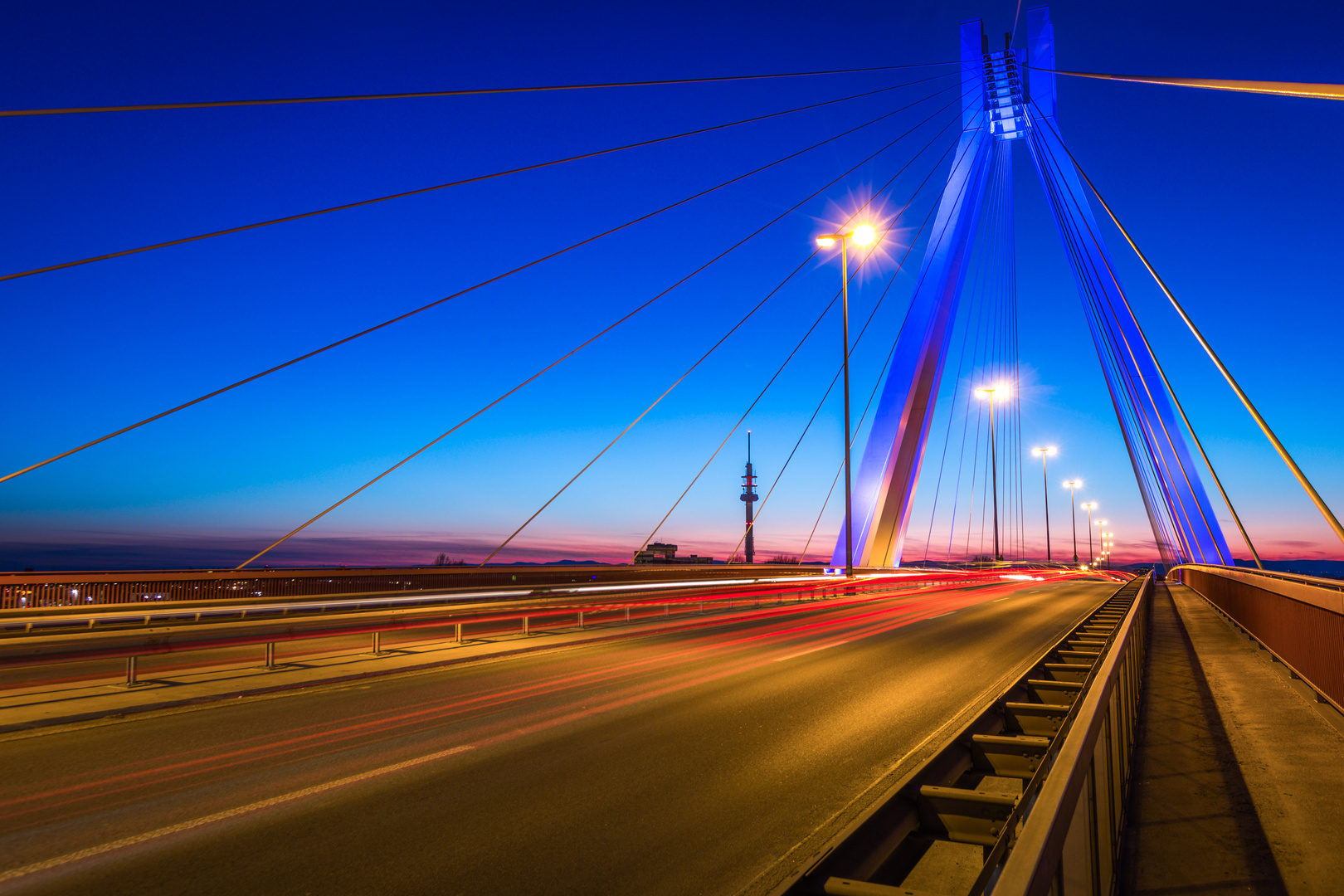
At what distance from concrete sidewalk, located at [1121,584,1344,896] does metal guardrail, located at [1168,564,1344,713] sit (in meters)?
0.38

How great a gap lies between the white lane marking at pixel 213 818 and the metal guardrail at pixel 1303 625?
27.5 ft

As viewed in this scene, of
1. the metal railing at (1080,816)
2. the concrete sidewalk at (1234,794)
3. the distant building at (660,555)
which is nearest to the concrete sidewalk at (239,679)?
the metal railing at (1080,816)

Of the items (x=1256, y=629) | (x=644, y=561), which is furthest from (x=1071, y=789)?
(x=644, y=561)

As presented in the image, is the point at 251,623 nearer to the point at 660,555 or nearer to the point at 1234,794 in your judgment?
the point at 1234,794

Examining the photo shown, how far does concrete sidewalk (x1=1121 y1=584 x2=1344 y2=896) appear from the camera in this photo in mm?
4527

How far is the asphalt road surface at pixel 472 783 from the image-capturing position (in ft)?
14.2

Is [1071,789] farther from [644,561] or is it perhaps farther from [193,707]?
[644,561]

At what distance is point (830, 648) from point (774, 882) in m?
10.7

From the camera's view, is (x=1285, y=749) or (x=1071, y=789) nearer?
(x=1071, y=789)

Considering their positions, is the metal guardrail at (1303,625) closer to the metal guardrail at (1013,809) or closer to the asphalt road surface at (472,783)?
the metal guardrail at (1013,809)

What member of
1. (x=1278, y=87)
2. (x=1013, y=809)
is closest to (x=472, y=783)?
(x=1013, y=809)

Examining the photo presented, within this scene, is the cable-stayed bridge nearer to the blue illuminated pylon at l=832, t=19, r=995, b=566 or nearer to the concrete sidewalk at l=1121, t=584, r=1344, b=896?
the concrete sidewalk at l=1121, t=584, r=1344, b=896

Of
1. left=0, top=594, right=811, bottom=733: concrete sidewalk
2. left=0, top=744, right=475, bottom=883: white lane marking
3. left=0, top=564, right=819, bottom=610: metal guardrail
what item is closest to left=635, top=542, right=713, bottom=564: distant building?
left=0, top=564, right=819, bottom=610: metal guardrail

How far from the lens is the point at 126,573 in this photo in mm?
17219
